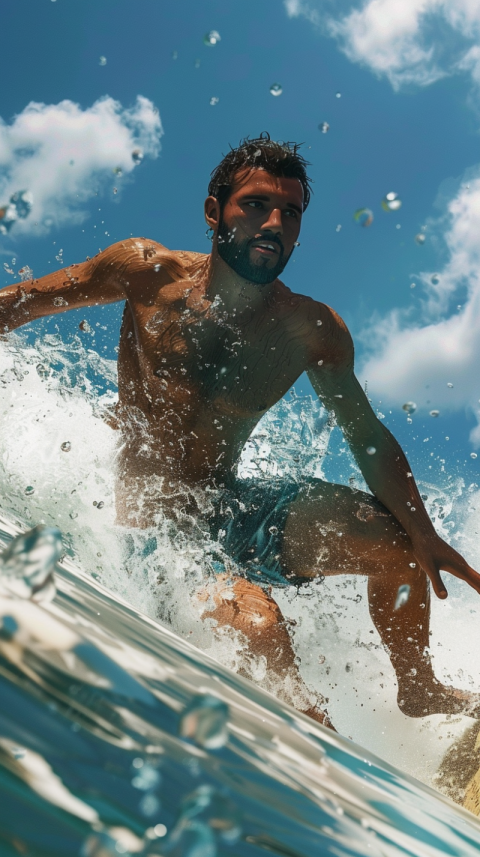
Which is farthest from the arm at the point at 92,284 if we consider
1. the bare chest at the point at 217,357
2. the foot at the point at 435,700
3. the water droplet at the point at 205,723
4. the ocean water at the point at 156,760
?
the water droplet at the point at 205,723

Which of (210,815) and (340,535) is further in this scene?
(340,535)

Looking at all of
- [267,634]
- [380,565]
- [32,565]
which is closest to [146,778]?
[32,565]

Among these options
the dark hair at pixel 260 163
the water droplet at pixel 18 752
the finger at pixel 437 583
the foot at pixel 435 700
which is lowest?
the water droplet at pixel 18 752

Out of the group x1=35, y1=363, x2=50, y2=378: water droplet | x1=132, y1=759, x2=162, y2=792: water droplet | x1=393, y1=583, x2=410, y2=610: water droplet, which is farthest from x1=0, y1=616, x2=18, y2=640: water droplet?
x1=35, y1=363, x2=50, y2=378: water droplet

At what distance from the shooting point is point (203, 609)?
92.8 inches

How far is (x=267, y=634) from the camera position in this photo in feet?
7.25

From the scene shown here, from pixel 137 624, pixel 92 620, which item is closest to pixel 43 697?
pixel 92 620

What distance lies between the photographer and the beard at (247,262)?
8.00 feet

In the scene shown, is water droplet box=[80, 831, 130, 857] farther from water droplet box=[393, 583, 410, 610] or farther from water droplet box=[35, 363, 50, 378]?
water droplet box=[35, 363, 50, 378]

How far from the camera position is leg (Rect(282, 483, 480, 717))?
237 centimetres

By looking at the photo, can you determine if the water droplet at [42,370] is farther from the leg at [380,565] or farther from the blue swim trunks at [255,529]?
the leg at [380,565]

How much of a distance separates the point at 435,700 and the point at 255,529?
97 cm

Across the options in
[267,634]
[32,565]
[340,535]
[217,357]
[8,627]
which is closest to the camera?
[8,627]

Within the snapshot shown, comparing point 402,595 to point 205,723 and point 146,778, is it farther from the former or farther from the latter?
point 146,778
